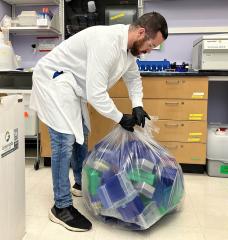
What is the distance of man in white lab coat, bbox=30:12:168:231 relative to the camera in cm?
137

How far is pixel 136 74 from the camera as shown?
1776 millimetres

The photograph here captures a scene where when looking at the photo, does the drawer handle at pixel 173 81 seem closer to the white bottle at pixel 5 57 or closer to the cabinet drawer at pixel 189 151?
the cabinet drawer at pixel 189 151

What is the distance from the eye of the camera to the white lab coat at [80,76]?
4.50ft

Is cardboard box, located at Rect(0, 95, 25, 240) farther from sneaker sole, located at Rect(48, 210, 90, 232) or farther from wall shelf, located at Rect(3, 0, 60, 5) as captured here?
wall shelf, located at Rect(3, 0, 60, 5)

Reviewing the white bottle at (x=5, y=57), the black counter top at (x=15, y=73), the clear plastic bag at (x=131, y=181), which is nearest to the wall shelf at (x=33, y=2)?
the white bottle at (x=5, y=57)

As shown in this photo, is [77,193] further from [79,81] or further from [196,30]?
[196,30]

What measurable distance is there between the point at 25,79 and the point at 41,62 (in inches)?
36.5

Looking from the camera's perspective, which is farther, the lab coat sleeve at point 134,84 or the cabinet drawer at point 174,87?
the cabinet drawer at point 174,87

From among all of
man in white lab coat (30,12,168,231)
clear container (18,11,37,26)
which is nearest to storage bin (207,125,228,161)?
man in white lab coat (30,12,168,231)

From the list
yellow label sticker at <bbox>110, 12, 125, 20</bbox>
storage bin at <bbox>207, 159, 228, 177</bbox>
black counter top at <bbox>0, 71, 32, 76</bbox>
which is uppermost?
yellow label sticker at <bbox>110, 12, 125, 20</bbox>

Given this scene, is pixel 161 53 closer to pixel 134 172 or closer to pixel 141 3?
pixel 141 3

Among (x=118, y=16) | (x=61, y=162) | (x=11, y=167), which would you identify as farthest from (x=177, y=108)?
(x=11, y=167)

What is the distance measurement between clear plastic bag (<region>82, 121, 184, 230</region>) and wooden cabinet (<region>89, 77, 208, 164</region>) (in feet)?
2.20

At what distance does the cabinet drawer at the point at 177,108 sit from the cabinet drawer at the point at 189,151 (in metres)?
0.20
